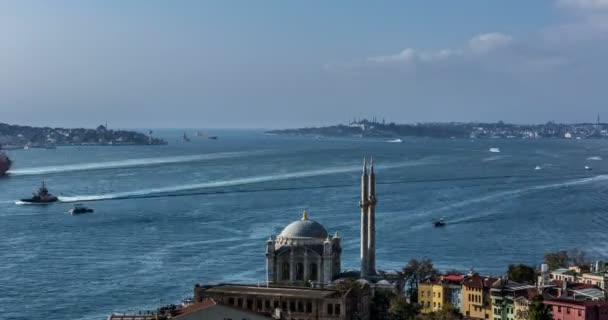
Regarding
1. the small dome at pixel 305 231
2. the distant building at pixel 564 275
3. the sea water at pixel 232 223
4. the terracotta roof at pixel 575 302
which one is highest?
the small dome at pixel 305 231

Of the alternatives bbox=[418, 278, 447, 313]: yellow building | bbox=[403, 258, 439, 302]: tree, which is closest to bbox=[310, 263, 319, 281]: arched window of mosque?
bbox=[418, 278, 447, 313]: yellow building

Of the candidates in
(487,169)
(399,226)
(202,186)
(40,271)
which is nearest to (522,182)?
(487,169)

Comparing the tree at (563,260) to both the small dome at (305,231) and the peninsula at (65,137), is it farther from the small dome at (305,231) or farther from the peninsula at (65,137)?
the peninsula at (65,137)

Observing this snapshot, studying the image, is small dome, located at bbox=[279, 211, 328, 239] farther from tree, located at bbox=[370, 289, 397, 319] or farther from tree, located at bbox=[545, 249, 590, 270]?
tree, located at bbox=[545, 249, 590, 270]

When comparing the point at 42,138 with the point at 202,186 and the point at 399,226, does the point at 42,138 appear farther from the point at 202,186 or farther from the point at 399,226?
the point at 399,226

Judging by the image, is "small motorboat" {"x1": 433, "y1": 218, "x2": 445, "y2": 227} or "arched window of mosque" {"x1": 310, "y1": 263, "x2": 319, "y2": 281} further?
"small motorboat" {"x1": 433, "y1": 218, "x2": 445, "y2": 227}

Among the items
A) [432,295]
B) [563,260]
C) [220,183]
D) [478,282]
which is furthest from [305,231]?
[220,183]

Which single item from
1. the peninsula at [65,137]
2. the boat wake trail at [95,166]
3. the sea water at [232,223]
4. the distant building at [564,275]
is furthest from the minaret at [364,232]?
the peninsula at [65,137]
